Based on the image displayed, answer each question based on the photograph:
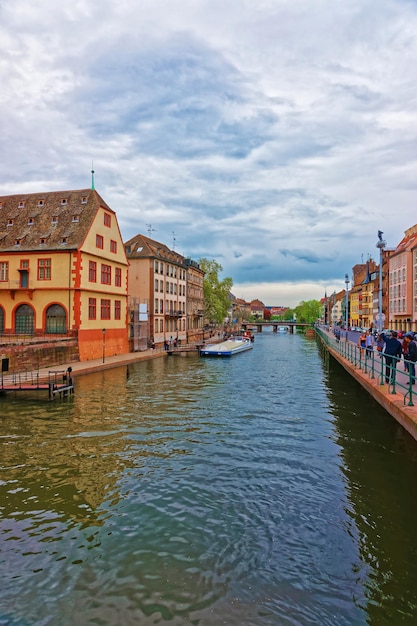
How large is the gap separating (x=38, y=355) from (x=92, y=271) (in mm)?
11199

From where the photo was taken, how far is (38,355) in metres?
28.8

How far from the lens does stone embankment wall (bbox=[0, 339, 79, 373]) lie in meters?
26.2

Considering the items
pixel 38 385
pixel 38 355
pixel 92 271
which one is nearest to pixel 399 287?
pixel 92 271

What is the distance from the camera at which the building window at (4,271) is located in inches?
1432

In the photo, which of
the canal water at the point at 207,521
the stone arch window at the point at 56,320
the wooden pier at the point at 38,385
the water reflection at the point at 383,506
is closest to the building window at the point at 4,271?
the stone arch window at the point at 56,320

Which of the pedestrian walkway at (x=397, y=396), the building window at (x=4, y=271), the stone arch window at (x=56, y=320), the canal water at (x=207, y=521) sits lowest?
the canal water at (x=207, y=521)

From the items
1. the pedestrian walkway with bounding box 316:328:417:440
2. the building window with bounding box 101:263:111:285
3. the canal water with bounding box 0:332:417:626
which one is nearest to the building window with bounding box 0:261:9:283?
the building window with bounding box 101:263:111:285

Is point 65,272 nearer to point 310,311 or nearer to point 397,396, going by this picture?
point 397,396

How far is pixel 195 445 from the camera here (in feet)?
43.6

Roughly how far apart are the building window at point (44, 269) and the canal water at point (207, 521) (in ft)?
67.7

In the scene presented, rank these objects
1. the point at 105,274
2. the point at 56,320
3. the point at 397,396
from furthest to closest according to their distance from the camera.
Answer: the point at 105,274 < the point at 56,320 < the point at 397,396

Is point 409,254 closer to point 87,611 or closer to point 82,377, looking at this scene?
point 82,377

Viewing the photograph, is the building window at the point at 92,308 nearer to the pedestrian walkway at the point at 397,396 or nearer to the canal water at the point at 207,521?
the canal water at the point at 207,521

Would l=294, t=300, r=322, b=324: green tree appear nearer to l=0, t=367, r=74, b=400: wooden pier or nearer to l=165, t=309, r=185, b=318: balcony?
l=165, t=309, r=185, b=318: balcony
